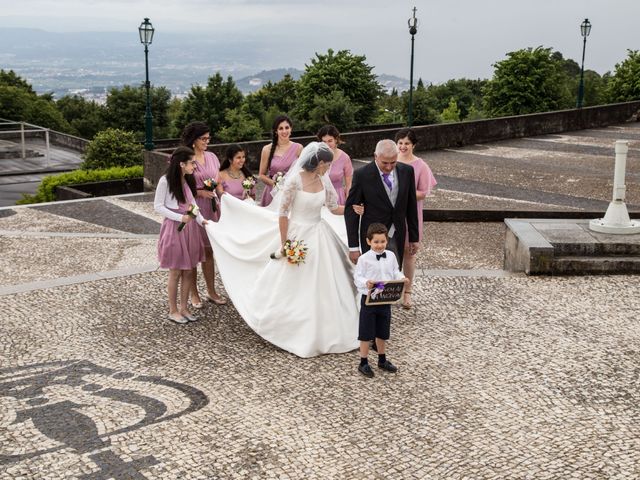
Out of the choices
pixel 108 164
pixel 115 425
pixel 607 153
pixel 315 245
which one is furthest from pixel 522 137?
pixel 115 425

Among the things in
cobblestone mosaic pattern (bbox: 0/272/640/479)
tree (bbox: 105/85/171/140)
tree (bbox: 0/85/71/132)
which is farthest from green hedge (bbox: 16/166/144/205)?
tree (bbox: 105/85/171/140)

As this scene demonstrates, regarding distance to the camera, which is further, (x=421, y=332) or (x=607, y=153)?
(x=607, y=153)

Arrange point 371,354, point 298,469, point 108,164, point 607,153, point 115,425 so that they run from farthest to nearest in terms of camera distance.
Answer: point 607,153, point 108,164, point 371,354, point 115,425, point 298,469

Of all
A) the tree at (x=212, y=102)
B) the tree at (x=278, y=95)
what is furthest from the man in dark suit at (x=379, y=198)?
the tree at (x=278, y=95)

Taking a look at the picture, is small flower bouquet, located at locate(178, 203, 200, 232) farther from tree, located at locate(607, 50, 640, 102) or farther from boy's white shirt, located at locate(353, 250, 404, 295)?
tree, located at locate(607, 50, 640, 102)

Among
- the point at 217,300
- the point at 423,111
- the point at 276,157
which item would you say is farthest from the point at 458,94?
the point at 217,300

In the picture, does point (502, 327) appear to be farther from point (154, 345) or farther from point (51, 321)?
point (51, 321)

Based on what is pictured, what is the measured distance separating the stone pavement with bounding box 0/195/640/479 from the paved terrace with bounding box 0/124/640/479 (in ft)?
0.06

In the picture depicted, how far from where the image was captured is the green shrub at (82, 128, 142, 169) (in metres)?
21.6

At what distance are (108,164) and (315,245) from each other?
15450 millimetres

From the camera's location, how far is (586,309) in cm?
891

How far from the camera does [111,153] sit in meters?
21.6

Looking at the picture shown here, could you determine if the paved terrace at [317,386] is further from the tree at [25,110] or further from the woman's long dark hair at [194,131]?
the tree at [25,110]

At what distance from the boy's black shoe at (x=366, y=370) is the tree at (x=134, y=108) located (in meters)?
54.7
